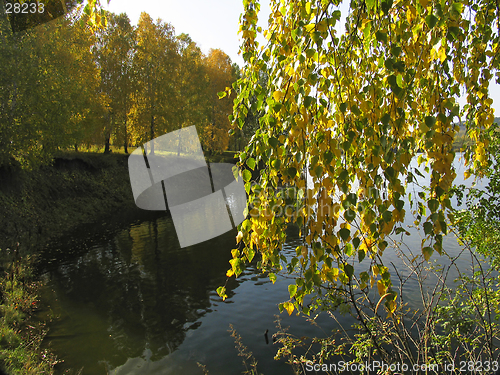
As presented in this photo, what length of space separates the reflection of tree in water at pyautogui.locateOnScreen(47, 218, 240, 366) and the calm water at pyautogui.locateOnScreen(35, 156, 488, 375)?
0.08 feet

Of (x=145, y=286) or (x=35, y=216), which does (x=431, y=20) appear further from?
(x=35, y=216)

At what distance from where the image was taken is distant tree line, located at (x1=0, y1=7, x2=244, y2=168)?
1338 cm

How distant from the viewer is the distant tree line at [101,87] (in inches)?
527

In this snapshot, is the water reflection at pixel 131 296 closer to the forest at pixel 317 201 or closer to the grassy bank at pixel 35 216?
the forest at pixel 317 201

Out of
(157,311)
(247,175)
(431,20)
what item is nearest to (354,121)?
(431,20)

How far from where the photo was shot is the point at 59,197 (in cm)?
1759

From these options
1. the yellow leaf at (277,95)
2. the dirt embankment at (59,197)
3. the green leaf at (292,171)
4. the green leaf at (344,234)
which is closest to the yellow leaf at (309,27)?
the yellow leaf at (277,95)

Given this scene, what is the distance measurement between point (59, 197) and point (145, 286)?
38.3 feet

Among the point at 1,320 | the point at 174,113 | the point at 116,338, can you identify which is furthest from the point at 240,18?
the point at 174,113

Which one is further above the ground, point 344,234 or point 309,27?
point 309,27

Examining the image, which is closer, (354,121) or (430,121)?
(430,121)

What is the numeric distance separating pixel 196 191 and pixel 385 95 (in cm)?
2679

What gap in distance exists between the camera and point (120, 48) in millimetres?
25172

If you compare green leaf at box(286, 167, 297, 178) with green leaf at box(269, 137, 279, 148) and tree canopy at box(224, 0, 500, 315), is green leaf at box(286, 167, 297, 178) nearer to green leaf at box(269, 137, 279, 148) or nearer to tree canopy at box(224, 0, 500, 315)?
tree canopy at box(224, 0, 500, 315)
